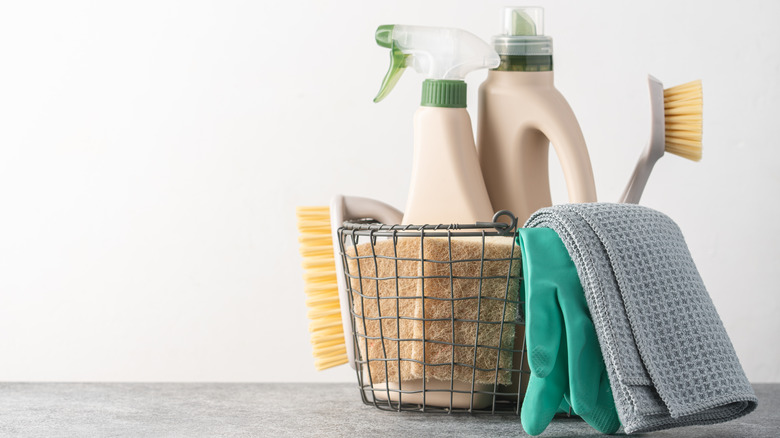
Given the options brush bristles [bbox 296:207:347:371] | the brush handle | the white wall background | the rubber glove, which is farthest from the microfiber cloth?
the white wall background

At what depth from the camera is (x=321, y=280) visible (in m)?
0.68

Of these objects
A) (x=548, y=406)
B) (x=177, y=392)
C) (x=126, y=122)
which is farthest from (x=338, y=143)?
(x=548, y=406)

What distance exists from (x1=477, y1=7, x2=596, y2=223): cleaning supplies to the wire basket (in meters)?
0.04

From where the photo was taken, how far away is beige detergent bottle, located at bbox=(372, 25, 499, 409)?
590 millimetres

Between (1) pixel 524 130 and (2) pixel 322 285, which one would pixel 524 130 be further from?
(2) pixel 322 285

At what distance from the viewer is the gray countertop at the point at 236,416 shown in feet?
1.86

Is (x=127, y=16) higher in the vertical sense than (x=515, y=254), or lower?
higher

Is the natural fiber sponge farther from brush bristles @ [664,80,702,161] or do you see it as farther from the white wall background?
the white wall background

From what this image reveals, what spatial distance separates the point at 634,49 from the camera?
0.94m

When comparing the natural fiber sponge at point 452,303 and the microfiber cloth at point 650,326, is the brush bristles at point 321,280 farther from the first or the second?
the microfiber cloth at point 650,326

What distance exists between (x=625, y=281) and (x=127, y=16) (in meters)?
0.71

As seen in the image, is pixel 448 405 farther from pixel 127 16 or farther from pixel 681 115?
pixel 127 16

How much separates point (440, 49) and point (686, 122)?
0.70ft

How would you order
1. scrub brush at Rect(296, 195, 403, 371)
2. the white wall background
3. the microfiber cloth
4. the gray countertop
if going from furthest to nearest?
the white wall background < scrub brush at Rect(296, 195, 403, 371) < the gray countertop < the microfiber cloth
